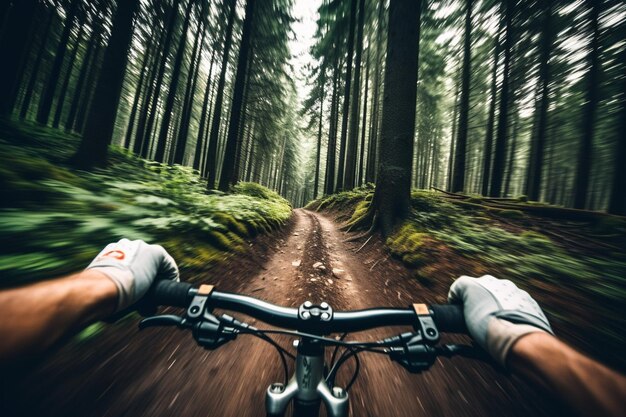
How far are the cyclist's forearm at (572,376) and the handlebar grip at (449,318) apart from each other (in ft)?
0.84

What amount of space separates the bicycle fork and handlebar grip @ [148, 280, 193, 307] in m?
0.60

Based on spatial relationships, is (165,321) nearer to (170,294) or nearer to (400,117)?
(170,294)

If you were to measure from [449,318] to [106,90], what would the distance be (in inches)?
377

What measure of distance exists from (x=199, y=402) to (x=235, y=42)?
793 inches

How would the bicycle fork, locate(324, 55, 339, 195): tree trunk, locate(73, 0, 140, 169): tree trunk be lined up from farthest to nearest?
locate(324, 55, 339, 195): tree trunk
locate(73, 0, 140, 169): tree trunk
the bicycle fork

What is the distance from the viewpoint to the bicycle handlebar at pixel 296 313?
101 centimetres

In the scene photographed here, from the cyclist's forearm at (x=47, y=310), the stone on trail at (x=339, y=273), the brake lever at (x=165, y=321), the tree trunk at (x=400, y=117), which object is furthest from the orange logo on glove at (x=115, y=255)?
the tree trunk at (x=400, y=117)

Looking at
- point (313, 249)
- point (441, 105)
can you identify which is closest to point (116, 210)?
point (313, 249)

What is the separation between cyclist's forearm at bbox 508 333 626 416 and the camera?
66 centimetres

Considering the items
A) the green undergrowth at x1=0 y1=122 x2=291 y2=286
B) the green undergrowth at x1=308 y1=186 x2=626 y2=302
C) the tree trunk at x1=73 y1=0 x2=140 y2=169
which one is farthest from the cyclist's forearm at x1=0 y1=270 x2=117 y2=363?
the tree trunk at x1=73 y1=0 x2=140 y2=169

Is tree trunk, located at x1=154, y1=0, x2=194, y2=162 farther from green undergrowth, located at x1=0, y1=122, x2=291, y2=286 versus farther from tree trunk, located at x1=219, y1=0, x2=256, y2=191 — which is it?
green undergrowth, located at x1=0, y1=122, x2=291, y2=286

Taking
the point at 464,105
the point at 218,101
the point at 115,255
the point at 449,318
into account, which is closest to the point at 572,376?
the point at 449,318

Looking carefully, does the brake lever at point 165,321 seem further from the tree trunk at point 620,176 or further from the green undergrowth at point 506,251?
the tree trunk at point 620,176

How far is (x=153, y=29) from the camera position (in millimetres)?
16156
